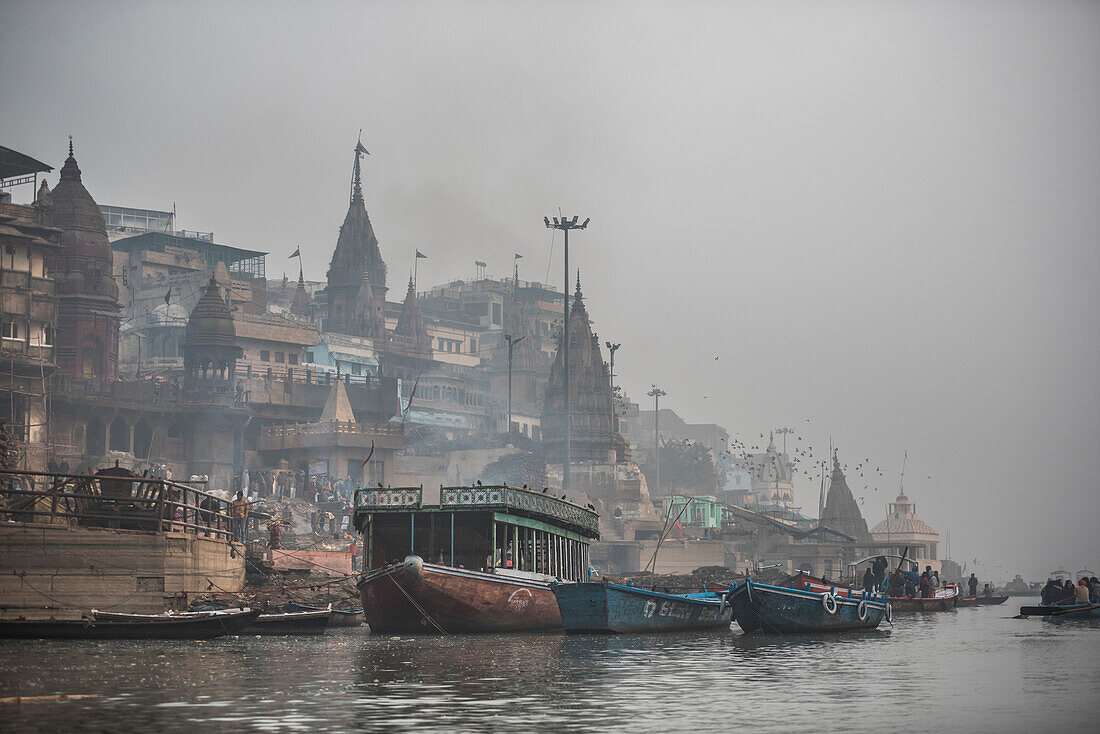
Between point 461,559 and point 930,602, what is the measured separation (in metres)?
32.8

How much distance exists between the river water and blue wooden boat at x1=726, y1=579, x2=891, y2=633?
169 cm

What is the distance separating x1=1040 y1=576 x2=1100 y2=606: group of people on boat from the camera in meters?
49.5

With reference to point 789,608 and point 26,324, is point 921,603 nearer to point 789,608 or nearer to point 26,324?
point 789,608

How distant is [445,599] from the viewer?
3488 centimetres

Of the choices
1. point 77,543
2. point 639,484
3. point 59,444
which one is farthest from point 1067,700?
point 639,484

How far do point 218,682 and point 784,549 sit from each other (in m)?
94.9

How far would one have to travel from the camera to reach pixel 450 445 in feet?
382

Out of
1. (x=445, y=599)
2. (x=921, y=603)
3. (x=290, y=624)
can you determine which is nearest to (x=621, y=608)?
(x=445, y=599)

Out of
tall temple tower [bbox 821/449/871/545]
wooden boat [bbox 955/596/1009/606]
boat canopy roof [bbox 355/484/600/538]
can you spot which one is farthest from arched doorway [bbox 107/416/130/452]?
tall temple tower [bbox 821/449/871/545]

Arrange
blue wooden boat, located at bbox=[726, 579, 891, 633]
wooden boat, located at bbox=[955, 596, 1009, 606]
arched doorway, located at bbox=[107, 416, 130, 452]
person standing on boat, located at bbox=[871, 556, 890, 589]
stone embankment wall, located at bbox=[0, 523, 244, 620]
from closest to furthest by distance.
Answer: stone embankment wall, located at bbox=[0, 523, 244, 620], blue wooden boat, located at bbox=[726, 579, 891, 633], wooden boat, located at bbox=[955, 596, 1009, 606], person standing on boat, located at bbox=[871, 556, 890, 589], arched doorway, located at bbox=[107, 416, 130, 452]

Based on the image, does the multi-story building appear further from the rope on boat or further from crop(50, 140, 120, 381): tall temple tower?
the rope on boat

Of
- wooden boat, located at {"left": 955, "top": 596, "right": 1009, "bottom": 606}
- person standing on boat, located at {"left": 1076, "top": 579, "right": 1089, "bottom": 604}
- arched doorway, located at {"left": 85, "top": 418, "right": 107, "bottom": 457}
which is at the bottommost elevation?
wooden boat, located at {"left": 955, "top": 596, "right": 1009, "bottom": 606}

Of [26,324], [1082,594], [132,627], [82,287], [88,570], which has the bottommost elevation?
[132,627]

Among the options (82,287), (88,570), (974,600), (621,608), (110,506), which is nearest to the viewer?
(88,570)
